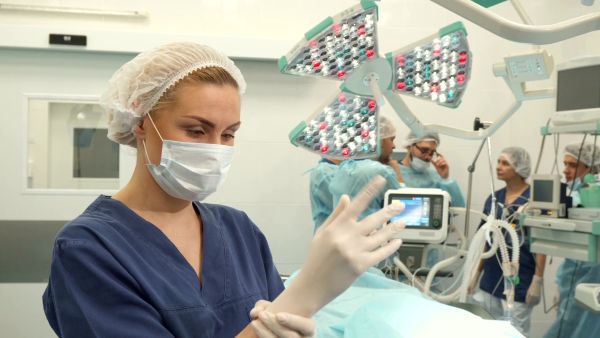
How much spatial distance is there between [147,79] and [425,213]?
1.57 meters

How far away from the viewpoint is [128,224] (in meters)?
1.07

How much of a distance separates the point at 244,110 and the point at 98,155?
88cm

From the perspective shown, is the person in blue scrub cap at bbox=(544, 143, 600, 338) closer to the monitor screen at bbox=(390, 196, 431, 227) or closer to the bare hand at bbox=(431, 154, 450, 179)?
the monitor screen at bbox=(390, 196, 431, 227)

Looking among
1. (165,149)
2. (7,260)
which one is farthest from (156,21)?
(165,149)

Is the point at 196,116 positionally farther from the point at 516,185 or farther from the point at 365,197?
the point at 516,185

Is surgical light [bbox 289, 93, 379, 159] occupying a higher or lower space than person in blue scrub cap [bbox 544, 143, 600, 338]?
higher

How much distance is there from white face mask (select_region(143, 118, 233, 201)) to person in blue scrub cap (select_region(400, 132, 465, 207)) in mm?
2413

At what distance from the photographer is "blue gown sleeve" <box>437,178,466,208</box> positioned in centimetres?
346

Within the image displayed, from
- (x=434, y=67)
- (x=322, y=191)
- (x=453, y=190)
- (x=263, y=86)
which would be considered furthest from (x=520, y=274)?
(x=434, y=67)

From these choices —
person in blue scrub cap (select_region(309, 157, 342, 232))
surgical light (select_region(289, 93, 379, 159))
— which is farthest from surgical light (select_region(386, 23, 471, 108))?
person in blue scrub cap (select_region(309, 157, 342, 232))

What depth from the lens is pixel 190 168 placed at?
1.11 metres

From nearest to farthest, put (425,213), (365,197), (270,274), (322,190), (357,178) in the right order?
(365,197) → (270,274) → (425,213) → (357,178) → (322,190)

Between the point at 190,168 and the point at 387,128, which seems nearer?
the point at 190,168

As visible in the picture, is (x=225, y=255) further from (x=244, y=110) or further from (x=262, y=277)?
(x=244, y=110)
